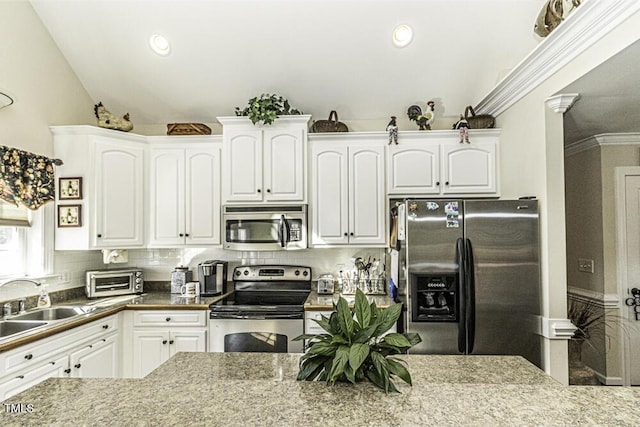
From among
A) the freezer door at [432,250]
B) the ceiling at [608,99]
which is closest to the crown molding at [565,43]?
the ceiling at [608,99]

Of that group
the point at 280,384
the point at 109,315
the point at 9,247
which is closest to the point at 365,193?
the point at 109,315

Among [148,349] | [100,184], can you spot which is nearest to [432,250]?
[148,349]

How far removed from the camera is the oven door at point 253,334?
3105mm

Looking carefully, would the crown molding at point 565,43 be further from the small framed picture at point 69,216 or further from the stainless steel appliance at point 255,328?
the small framed picture at point 69,216

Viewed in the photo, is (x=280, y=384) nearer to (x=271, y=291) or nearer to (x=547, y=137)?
(x=547, y=137)

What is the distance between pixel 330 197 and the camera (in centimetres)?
353

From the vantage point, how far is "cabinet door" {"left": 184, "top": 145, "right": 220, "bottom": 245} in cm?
360

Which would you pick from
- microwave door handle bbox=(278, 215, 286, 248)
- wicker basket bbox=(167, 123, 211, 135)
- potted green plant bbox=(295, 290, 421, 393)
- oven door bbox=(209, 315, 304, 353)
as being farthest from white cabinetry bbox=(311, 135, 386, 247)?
potted green plant bbox=(295, 290, 421, 393)

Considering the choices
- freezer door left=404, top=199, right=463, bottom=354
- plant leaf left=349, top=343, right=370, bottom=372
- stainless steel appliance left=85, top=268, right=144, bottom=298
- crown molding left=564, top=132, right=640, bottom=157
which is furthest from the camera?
crown molding left=564, top=132, right=640, bottom=157

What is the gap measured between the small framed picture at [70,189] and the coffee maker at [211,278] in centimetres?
113

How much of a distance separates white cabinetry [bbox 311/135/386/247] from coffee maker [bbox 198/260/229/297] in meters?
0.89

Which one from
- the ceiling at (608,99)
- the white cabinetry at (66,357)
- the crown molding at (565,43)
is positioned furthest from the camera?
the white cabinetry at (66,357)

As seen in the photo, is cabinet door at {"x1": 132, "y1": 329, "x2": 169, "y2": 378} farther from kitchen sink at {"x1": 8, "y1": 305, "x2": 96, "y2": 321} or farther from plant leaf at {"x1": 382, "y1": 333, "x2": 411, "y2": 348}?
plant leaf at {"x1": 382, "y1": 333, "x2": 411, "y2": 348}

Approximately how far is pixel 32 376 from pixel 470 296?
2.77m
